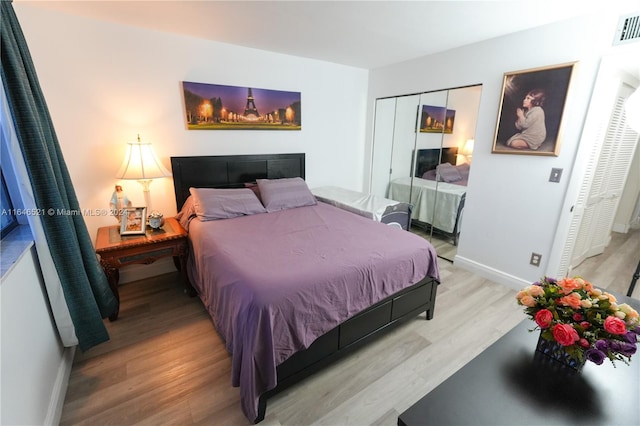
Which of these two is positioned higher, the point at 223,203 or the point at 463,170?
the point at 463,170

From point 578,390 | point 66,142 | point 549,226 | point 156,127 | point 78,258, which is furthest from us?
point 156,127

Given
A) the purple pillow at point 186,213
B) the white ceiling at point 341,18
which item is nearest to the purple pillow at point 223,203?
the purple pillow at point 186,213

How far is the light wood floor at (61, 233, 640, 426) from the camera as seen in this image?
145 cm

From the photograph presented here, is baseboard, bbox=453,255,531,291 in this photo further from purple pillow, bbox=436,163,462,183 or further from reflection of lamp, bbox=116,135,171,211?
reflection of lamp, bbox=116,135,171,211

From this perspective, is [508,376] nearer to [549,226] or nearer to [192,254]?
[549,226]

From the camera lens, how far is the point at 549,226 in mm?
2395

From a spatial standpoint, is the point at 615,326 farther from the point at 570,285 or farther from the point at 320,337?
the point at 320,337

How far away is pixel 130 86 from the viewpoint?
241 centimetres

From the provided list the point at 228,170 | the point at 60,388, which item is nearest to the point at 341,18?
the point at 228,170

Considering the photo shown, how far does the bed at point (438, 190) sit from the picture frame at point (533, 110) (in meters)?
0.54

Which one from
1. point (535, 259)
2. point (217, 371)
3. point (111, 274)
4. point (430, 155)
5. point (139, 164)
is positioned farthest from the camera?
point (430, 155)

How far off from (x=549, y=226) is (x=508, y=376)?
200cm

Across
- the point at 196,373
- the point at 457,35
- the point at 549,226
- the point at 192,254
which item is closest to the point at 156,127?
the point at 192,254

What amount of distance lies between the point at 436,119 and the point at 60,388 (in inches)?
150
